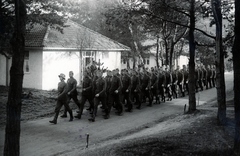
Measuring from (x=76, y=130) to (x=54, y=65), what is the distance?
13.3m

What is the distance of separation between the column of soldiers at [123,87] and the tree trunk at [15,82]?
6.30 meters

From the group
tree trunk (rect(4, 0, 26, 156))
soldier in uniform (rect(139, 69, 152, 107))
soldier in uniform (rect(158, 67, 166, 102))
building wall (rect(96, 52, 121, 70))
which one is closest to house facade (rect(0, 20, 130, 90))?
building wall (rect(96, 52, 121, 70))

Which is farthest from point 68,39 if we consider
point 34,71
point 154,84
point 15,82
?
point 15,82

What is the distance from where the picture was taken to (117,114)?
13562mm

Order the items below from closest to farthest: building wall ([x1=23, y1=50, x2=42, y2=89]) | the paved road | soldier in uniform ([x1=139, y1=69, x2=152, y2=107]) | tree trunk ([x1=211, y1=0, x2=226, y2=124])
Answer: the paved road
tree trunk ([x1=211, y1=0, x2=226, y2=124])
soldier in uniform ([x1=139, y1=69, x2=152, y2=107])
building wall ([x1=23, y1=50, x2=42, y2=89])

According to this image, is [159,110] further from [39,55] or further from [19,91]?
[39,55]

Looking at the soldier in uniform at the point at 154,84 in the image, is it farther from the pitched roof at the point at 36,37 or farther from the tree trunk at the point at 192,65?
the pitched roof at the point at 36,37

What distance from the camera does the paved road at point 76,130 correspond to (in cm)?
858

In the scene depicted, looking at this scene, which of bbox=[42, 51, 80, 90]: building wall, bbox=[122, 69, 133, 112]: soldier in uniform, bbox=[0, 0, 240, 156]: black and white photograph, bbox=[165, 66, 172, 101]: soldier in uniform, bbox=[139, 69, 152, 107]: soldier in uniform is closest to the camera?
bbox=[0, 0, 240, 156]: black and white photograph

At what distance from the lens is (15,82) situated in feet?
18.9

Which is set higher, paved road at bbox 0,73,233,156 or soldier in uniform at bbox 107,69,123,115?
soldier in uniform at bbox 107,69,123,115

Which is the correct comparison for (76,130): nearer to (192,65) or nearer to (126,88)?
(126,88)

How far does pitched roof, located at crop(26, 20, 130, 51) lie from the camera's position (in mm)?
23172

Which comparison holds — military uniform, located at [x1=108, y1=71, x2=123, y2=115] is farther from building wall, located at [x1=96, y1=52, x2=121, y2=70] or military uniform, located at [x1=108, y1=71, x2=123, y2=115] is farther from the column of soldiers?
building wall, located at [x1=96, y1=52, x2=121, y2=70]
